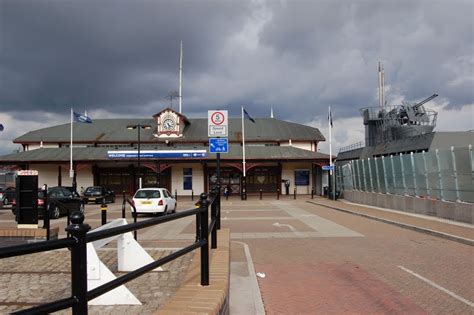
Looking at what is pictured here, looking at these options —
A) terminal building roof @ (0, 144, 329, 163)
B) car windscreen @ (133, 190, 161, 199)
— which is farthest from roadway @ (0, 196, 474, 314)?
terminal building roof @ (0, 144, 329, 163)

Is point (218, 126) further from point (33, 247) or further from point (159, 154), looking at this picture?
point (159, 154)

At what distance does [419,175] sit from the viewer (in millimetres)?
20781

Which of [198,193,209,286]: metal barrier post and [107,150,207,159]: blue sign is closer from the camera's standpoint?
[198,193,209,286]: metal barrier post

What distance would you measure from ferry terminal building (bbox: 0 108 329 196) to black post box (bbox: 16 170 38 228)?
30.7m

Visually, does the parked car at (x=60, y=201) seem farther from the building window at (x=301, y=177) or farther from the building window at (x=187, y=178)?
the building window at (x=301, y=177)

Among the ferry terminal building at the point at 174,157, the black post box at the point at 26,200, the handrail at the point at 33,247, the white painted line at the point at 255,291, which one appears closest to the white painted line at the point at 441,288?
the white painted line at the point at 255,291

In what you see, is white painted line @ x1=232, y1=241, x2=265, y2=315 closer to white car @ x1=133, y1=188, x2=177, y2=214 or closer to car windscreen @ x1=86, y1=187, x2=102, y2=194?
white car @ x1=133, y1=188, x2=177, y2=214

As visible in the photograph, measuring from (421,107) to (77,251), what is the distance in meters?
63.3

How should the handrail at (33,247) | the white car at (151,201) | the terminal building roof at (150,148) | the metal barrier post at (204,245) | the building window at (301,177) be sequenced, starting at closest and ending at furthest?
the handrail at (33,247) → the metal barrier post at (204,245) → the white car at (151,201) → the terminal building roof at (150,148) → the building window at (301,177)

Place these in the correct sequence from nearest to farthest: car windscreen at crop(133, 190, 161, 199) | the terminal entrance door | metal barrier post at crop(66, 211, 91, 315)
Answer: metal barrier post at crop(66, 211, 91, 315) < car windscreen at crop(133, 190, 161, 199) < the terminal entrance door

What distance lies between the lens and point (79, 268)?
237 centimetres

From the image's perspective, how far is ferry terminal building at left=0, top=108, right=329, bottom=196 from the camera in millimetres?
43906

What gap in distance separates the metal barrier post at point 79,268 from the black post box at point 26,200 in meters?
10.8

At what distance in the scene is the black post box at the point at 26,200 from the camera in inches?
476
